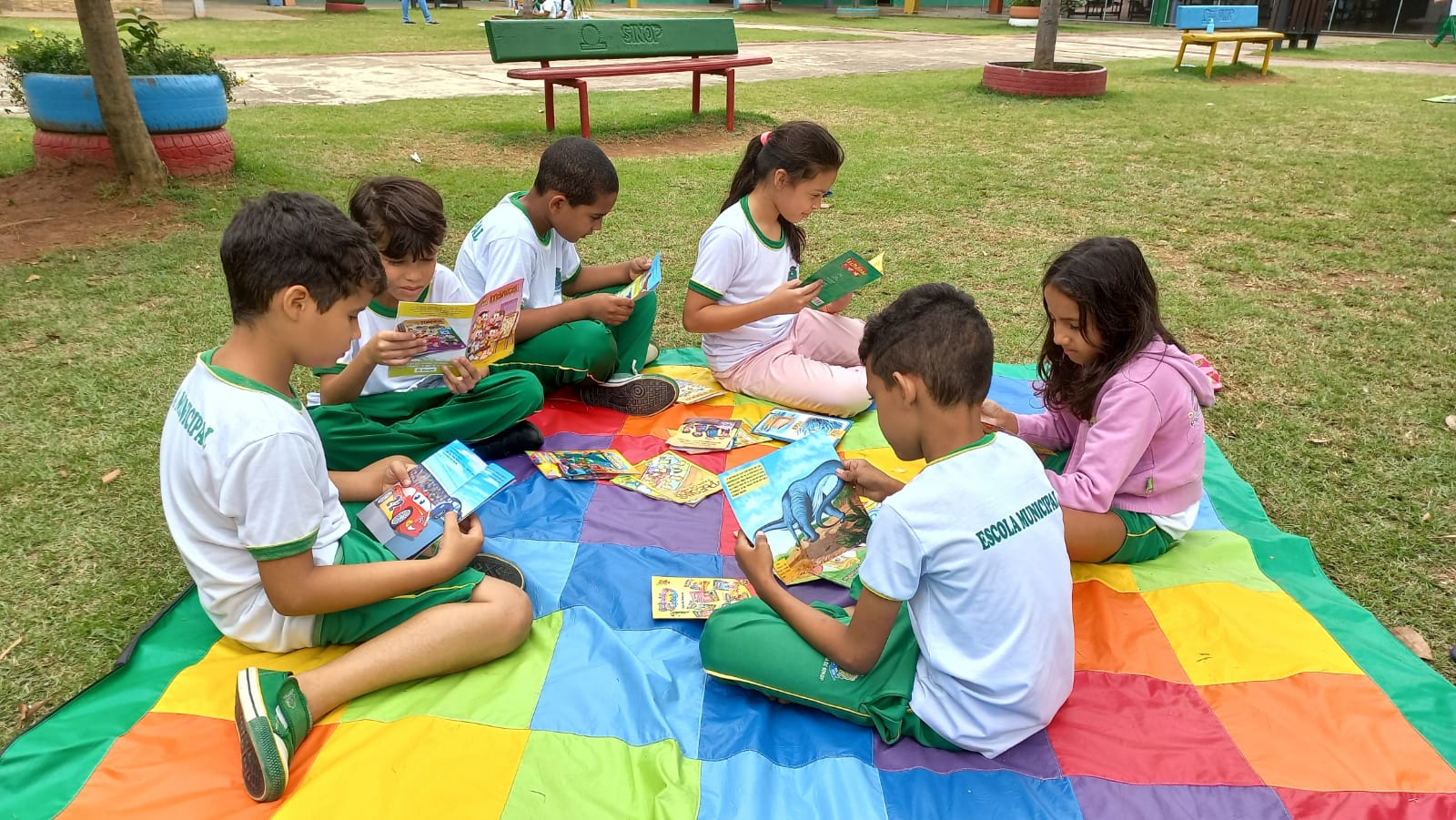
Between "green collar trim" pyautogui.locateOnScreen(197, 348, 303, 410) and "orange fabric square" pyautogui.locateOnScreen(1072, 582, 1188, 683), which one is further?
"orange fabric square" pyautogui.locateOnScreen(1072, 582, 1188, 683)

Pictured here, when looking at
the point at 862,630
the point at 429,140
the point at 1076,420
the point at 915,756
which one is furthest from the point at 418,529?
the point at 429,140

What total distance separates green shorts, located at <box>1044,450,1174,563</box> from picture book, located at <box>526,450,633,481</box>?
1834 millimetres

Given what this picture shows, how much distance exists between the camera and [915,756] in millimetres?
2305

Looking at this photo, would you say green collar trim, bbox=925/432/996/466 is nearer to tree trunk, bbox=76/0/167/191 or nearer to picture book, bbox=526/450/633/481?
picture book, bbox=526/450/633/481

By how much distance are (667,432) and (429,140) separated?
6640mm

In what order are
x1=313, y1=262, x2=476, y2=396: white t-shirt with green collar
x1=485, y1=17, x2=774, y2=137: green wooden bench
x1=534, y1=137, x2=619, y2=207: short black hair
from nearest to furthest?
x1=313, y1=262, x2=476, y2=396: white t-shirt with green collar < x1=534, y1=137, x2=619, y2=207: short black hair < x1=485, y1=17, x2=774, y2=137: green wooden bench

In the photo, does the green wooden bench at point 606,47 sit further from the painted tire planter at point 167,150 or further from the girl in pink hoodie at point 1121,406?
the girl in pink hoodie at point 1121,406

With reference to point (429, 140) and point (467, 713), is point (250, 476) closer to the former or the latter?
point (467, 713)

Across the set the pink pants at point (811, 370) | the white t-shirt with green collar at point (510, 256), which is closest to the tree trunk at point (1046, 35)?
the pink pants at point (811, 370)

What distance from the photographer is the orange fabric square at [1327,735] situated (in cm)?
226

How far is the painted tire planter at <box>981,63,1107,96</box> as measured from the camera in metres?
12.4

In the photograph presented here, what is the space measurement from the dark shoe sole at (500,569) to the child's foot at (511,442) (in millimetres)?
769

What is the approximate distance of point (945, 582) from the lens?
207 centimetres

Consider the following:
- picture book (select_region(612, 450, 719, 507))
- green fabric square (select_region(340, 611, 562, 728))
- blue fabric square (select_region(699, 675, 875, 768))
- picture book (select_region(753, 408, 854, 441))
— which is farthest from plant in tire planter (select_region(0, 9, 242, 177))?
blue fabric square (select_region(699, 675, 875, 768))
